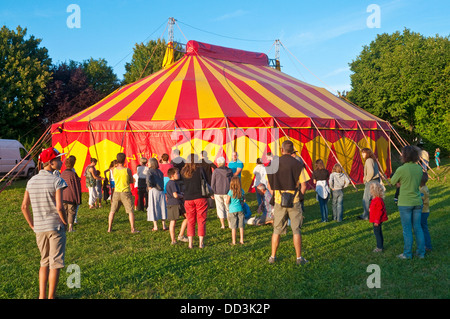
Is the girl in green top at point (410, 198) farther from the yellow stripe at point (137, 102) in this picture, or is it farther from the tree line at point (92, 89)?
the tree line at point (92, 89)

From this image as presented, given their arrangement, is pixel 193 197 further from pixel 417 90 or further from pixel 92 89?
pixel 417 90

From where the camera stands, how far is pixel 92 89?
84.4 feet

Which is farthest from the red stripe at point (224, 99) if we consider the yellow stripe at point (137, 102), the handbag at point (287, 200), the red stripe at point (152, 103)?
the handbag at point (287, 200)

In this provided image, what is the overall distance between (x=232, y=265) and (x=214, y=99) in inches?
321

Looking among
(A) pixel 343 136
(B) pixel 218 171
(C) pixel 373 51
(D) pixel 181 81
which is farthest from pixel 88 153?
(C) pixel 373 51

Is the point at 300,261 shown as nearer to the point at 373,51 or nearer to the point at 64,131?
the point at 64,131

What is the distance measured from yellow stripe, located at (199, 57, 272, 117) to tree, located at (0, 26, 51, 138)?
14.2 metres

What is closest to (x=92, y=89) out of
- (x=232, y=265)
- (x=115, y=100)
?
(x=115, y=100)

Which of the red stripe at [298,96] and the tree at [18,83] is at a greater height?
the tree at [18,83]

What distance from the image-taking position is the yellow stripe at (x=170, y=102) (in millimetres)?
11422

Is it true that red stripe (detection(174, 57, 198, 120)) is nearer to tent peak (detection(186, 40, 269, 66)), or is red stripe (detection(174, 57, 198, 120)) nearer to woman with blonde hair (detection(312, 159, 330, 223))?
tent peak (detection(186, 40, 269, 66))

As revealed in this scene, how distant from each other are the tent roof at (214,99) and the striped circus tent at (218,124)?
1.3 inches
